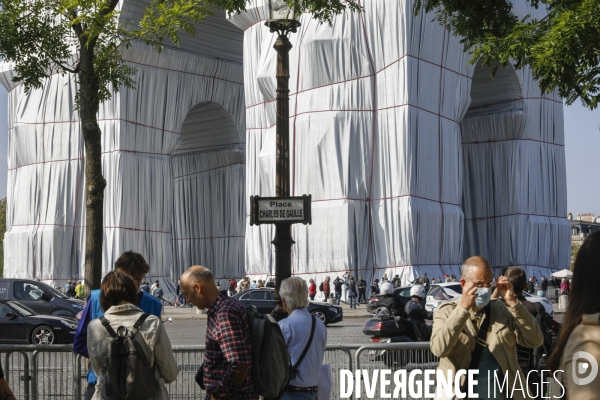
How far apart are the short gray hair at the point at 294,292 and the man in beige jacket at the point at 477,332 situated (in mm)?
1489

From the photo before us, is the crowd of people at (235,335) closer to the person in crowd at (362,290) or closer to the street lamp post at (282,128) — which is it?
the street lamp post at (282,128)

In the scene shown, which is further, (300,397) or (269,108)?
(269,108)

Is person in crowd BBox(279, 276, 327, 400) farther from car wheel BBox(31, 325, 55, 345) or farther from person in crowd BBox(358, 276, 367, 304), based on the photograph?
person in crowd BBox(358, 276, 367, 304)

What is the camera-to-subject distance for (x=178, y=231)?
61.1 m

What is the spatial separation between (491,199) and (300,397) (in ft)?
147

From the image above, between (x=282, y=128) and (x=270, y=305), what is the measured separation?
791 inches

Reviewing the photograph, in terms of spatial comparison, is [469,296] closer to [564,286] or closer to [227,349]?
[227,349]

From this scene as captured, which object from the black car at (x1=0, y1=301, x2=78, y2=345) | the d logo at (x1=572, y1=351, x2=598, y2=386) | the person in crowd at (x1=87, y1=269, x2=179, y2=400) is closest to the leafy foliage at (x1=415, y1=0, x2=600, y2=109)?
the person in crowd at (x1=87, y1=269, x2=179, y2=400)

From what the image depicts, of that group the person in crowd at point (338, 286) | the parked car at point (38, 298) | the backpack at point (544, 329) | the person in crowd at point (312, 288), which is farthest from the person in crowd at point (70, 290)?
the backpack at point (544, 329)

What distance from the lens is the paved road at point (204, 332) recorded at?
24141 millimetres

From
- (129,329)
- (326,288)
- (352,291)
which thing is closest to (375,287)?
(352,291)

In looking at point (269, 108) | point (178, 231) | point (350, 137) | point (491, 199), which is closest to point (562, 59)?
point (350, 137)

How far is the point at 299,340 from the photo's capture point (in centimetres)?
727

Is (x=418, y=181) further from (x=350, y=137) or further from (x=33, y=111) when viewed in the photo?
(x=33, y=111)
